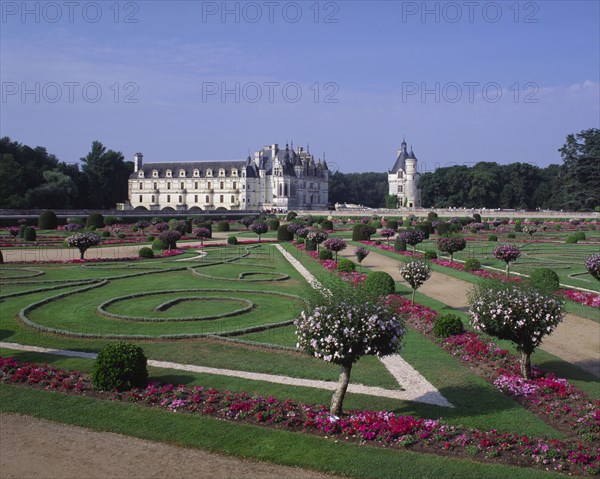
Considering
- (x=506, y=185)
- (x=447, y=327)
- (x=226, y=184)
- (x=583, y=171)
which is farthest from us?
(x=226, y=184)

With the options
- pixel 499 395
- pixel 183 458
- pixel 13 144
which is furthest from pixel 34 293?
pixel 13 144

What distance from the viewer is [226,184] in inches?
4326

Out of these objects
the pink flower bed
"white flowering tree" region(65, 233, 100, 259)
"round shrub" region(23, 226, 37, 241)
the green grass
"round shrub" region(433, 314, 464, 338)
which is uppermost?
"white flowering tree" region(65, 233, 100, 259)

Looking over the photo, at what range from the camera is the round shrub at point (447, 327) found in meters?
14.7

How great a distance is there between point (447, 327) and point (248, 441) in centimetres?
717

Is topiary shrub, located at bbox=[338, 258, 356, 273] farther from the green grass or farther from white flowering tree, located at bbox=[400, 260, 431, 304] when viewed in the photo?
the green grass

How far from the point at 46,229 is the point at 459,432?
5005cm

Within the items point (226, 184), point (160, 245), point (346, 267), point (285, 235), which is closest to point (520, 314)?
point (346, 267)

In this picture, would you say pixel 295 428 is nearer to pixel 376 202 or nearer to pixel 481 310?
pixel 481 310

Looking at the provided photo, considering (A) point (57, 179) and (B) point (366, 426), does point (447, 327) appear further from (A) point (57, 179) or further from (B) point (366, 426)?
(A) point (57, 179)

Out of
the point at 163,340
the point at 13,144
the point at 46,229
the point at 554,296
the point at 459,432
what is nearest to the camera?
the point at 459,432

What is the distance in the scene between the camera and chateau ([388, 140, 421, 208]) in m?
117

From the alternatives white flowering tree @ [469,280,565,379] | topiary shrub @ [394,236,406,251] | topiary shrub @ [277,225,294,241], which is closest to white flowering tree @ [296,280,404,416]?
white flowering tree @ [469,280,565,379]

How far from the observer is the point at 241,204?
357 ft
